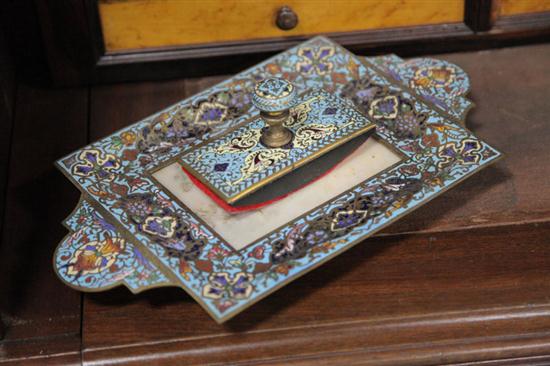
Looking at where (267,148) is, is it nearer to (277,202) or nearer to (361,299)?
(277,202)

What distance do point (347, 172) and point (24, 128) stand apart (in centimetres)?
39

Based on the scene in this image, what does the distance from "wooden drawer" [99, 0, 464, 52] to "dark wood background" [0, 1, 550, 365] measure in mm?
181

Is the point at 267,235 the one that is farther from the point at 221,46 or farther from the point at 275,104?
the point at 221,46

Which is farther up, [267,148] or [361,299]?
[267,148]

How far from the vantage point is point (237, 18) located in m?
1.09

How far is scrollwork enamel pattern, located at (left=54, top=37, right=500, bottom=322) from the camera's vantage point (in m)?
0.80

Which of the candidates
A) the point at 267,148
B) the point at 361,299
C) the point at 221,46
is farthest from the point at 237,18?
the point at 361,299

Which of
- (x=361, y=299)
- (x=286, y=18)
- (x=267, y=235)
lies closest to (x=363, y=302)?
(x=361, y=299)

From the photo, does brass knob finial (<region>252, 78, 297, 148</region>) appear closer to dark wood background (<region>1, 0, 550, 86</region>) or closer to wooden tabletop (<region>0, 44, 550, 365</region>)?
wooden tabletop (<region>0, 44, 550, 365</region>)

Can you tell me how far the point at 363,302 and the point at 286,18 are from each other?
1.29ft

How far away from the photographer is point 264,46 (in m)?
1.11

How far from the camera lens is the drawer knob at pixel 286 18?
3.56 ft

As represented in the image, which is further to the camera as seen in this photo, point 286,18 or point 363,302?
point 286,18

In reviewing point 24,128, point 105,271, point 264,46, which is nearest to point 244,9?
point 264,46
